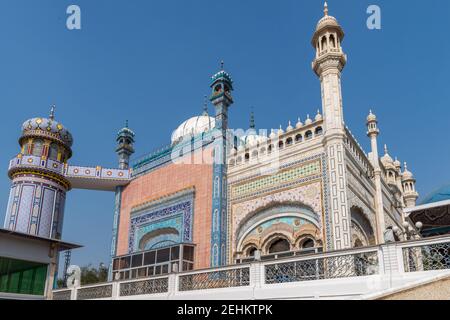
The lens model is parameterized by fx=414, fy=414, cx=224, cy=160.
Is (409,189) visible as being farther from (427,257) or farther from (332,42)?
(427,257)

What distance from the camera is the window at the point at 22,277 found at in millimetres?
14422

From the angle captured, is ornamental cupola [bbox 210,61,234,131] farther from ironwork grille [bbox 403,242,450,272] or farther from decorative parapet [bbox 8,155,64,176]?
ironwork grille [bbox 403,242,450,272]

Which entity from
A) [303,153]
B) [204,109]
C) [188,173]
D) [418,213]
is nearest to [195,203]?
[188,173]

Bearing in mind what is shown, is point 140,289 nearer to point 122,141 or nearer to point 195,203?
point 195,203

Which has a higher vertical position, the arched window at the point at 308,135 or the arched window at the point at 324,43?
the arched window at the point at 324,43

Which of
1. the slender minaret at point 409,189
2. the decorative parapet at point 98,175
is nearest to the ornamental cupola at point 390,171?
the slender minaret at point 409,189

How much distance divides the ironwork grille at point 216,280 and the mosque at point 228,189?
97 centimetres

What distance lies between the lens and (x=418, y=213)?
14.4 meters

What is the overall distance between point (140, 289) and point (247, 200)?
534cm

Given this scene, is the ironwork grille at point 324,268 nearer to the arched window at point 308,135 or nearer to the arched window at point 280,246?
the arched window at point 280,246

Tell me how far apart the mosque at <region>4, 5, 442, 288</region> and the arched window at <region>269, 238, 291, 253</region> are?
38 millimetres

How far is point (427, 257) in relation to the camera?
7383 mm

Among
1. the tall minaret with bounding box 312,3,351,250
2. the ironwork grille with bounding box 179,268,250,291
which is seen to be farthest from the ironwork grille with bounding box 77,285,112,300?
the tall minaret with bounding box 312,3,351,250

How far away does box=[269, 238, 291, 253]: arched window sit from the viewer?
1430cm
